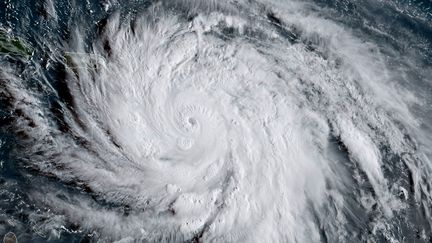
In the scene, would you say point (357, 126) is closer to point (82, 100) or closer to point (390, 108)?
point (390, 108)

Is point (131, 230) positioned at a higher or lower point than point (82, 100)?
lower

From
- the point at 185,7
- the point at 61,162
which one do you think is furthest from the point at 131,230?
the point at 185,7

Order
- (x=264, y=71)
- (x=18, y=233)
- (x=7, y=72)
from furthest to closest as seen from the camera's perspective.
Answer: (x=264, y=71) < (x=7, y=72) < (x=18, y=233)

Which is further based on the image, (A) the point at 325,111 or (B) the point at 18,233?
(A) the point at 325,111

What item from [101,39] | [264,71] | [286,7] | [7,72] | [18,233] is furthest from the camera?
[286,7]

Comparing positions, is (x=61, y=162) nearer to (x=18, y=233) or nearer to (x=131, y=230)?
(x=18, y=233)

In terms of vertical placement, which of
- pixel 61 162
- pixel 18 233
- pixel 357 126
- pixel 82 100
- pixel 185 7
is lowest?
pixel 18 233
